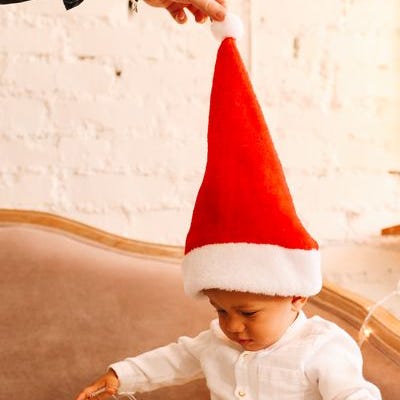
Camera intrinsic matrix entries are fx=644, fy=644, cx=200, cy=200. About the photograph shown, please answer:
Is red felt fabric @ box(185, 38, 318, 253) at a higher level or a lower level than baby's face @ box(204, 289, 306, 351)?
higher

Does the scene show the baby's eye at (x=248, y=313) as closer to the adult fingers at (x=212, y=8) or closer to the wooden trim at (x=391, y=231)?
the adult fingers at (x=212, y=8)

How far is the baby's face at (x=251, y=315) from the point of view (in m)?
0.84

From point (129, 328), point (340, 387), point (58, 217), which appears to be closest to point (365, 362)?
point (340, 387)

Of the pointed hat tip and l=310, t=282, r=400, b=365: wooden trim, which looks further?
l=310, t=282, r=400, b=365: wooden trim

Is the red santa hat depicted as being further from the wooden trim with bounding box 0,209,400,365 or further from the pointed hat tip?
the wooden trim with bounding box 0,209,400,365

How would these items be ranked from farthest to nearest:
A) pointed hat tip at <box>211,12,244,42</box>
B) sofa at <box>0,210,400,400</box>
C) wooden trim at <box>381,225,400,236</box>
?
wooden trim at <box>381,225,400,236</box> → sofa at <box>0,210,400,400</box> → pointed hat tip at <box>211,12,244,42</box>

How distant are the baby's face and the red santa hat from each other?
0.02m

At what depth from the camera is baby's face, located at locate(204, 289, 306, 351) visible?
0.84 m

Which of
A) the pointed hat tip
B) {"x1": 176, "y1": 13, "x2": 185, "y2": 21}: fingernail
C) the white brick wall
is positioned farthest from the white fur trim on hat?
the white brick wall

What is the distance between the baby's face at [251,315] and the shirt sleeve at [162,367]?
13cm

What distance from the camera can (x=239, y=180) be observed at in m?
0.83

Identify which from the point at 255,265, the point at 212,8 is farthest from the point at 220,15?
the point at 255,265

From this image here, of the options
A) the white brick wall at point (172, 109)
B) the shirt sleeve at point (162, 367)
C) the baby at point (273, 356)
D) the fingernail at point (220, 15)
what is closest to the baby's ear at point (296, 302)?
the baby at point (273, 356)

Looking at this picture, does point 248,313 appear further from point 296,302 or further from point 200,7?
point 200,7
